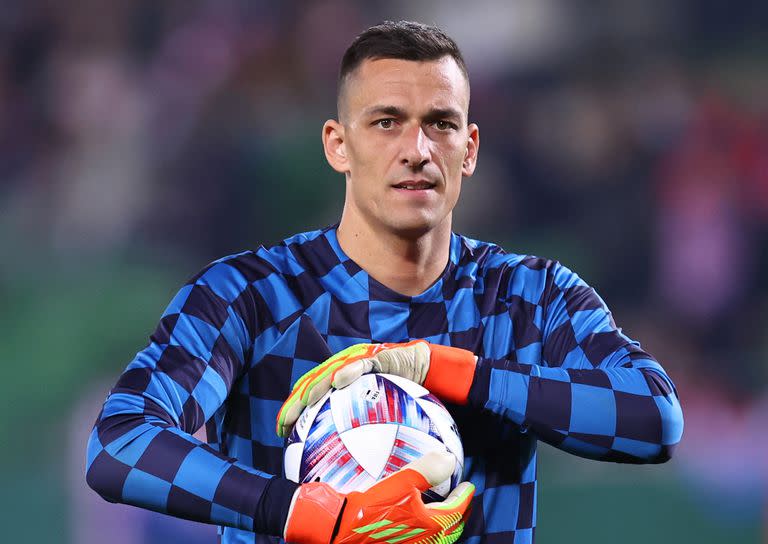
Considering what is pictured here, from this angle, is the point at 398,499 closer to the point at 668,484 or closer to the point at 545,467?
the point at 668,484

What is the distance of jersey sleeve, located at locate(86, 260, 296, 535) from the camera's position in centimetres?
224

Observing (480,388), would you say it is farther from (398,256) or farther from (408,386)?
(398,256)

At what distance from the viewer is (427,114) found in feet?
9.45

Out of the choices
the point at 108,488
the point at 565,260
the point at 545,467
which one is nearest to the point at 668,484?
the point at 545,467

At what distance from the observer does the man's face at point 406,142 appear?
9.32 ft

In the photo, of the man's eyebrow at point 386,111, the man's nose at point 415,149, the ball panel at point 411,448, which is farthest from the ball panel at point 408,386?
the man's eyebrow at point 386,111

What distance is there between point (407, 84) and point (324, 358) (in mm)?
780

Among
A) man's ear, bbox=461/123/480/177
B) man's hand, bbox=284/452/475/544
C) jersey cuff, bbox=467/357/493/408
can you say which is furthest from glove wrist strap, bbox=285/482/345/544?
man's ear, bbox=461/123/480/177

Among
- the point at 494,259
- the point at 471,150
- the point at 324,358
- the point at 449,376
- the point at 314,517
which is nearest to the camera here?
the point at 314,517

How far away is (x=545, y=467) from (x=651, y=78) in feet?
11.3

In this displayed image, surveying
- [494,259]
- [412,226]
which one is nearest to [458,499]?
[412,226]

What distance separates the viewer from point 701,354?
6.98 meters

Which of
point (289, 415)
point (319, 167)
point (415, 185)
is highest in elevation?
point (319, 167)

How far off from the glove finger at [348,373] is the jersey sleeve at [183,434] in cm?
26
